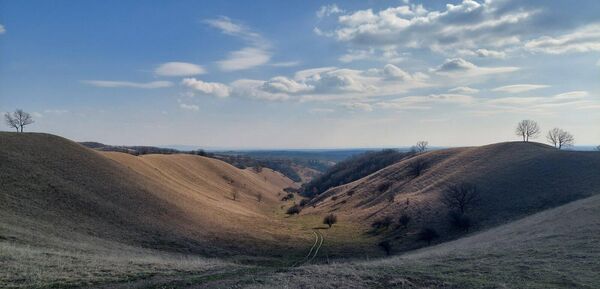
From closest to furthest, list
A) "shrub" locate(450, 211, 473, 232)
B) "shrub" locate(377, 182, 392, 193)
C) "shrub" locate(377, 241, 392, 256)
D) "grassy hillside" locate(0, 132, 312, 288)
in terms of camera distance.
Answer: "grassy hillside" locate(0, 132, 312, 288)
"shrub" locate(377, 241, 392, 256)
"shrub" locate(450, 211, 473, 232)
"shrub" locate(377, 182, 392, 193)

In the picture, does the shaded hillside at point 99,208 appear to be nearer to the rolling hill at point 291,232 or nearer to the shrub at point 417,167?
the rolling hill at point 291,232

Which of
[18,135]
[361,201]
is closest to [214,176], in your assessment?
[361,201]

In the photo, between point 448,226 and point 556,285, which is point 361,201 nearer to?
point 448,226

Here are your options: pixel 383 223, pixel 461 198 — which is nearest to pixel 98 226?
pixel 383 223

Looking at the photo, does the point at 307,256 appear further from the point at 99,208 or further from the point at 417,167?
the point at 417,167

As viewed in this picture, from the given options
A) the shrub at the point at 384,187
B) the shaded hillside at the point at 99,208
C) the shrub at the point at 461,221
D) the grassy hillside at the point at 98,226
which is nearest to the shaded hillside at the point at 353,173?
the shrub at the point at 384,187

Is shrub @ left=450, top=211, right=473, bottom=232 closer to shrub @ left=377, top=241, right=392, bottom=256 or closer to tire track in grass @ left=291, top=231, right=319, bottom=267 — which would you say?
shrub @ left=377, top=241, right=392, bottom=256

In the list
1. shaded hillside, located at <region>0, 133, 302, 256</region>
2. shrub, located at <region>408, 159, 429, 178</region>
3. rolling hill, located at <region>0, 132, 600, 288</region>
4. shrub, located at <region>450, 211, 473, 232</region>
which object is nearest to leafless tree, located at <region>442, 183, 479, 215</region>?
rolling hill, located at <region>0, 132, 600, 288</region>
